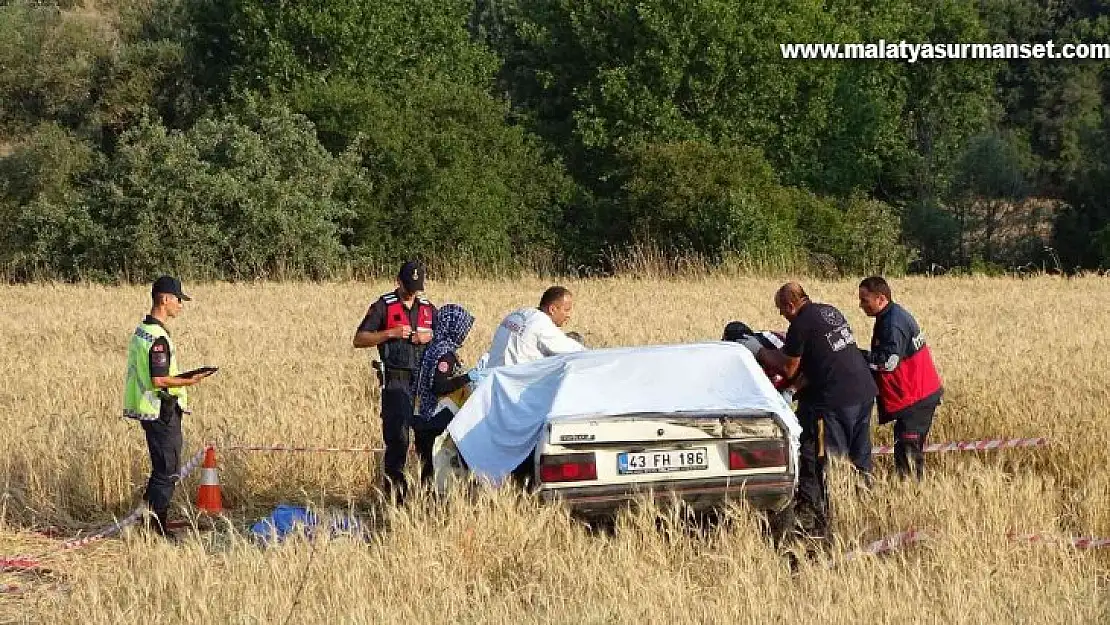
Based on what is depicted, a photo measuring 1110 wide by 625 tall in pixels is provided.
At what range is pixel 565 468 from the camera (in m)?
8.86

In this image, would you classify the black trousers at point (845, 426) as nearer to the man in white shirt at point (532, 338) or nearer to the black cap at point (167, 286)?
the man in white shirt at point (532, 338)

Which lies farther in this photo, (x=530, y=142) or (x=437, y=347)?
(x=530, y=142)

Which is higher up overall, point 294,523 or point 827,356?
point 827,356

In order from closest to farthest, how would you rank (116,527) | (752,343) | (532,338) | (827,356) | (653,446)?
1. (653,446)
2. (116,527)
3. (827,356)
4. (532,338)
5. (752,343)

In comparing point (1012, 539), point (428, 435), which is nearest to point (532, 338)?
point (428, 435)

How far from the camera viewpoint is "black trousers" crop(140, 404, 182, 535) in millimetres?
10312

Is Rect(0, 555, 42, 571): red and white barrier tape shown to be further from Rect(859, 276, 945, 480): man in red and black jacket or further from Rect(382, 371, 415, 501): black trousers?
Rect(859, 276, 945, 480): man in red and black jacket

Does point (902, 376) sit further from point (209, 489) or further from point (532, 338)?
point (209, 489)

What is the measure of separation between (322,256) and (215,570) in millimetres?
29911

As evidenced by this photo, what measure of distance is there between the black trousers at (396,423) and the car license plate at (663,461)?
7.53 feet

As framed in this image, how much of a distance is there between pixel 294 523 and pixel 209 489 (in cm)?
213

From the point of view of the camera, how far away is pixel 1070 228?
4819cm

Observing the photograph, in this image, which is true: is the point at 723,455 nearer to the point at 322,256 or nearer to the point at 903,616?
the point at 903,616

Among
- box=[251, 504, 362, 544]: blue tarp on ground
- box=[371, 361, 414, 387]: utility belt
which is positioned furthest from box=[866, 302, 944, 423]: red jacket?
box=[251, 504, 362, 544]: blue tarp on ground
